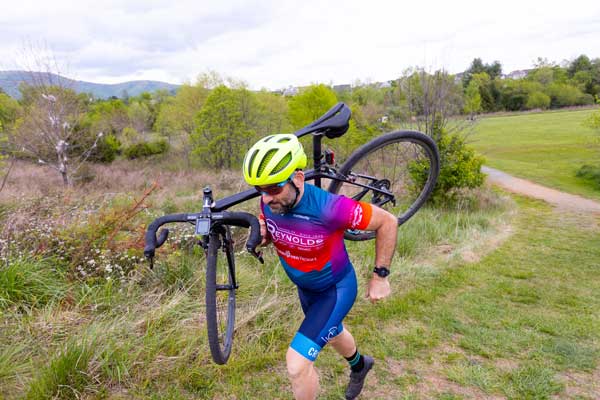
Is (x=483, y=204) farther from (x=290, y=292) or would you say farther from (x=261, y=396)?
(x=261, y=396)

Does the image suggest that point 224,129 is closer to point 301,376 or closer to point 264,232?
point 264,232

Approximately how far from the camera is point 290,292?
506cm

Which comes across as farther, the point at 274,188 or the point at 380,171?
the point at 380,171

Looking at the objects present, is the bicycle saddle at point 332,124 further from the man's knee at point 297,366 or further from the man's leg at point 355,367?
the man's knee at point 297,366

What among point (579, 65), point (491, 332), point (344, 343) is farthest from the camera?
point (579, 65)

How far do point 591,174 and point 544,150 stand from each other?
12699mm

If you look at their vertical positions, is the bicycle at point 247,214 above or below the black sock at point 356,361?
above

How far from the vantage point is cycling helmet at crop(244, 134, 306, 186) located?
2334 mm

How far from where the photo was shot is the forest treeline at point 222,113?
12827mm

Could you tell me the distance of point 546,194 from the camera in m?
15.3

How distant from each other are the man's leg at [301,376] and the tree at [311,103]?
33.0 meters

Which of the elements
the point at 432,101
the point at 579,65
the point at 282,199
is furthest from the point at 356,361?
the point at 579,65

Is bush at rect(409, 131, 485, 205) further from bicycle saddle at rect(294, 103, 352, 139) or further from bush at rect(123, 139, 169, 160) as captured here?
bush at rect(123, 139, 169, 160)

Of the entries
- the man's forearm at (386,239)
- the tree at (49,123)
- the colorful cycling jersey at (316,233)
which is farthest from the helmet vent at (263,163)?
the tree at (49,123)
